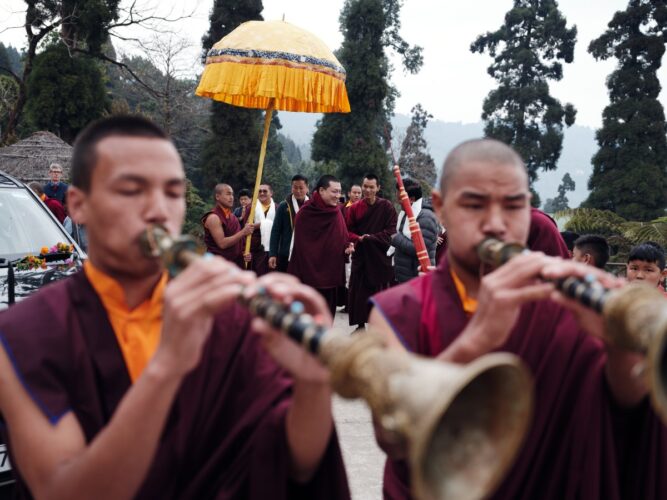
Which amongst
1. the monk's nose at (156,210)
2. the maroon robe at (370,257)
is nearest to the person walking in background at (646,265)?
the monk's nose at (156,210)

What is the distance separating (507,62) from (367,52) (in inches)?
335

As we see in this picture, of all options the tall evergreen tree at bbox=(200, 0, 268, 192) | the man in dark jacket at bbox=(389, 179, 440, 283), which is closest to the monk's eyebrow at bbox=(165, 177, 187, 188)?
the man in dark jacket at bbox=(389, 179, 440, 283)

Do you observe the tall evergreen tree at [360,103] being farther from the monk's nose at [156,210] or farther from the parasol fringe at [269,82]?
the monk's nose at [156,210]

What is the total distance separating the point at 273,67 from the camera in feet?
22.5

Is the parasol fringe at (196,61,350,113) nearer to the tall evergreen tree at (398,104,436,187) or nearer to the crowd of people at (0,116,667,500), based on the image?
the crowd of people at (0,116,667,500)

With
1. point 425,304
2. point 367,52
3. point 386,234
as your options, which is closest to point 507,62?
point 367,52

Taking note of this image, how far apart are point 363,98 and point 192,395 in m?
33.0

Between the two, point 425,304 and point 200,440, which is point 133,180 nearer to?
point 200,440

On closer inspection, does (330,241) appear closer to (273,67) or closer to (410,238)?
(410,238)

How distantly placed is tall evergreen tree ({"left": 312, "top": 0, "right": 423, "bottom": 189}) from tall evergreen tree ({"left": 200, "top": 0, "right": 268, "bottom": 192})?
6610mm

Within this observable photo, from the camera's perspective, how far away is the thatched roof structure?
19.7 meters

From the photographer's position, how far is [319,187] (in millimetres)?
8977

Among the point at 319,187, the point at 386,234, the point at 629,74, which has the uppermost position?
the point at 629,74

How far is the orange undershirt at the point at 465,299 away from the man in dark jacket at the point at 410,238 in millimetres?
5269
